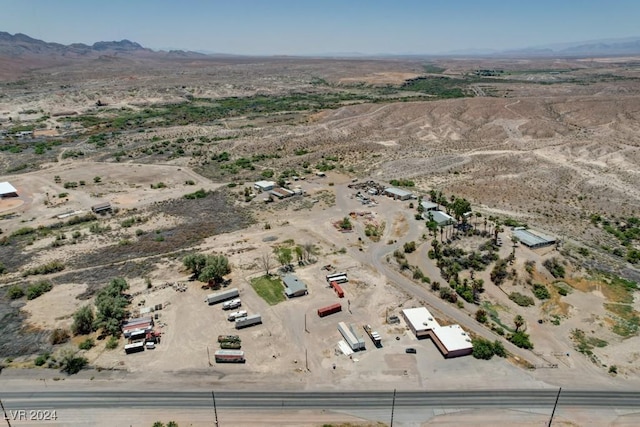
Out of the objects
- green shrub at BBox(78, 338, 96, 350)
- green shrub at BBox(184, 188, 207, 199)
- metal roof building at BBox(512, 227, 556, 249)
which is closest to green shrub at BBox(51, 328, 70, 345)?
green shrub at BBox(78, 338, 96, 350)

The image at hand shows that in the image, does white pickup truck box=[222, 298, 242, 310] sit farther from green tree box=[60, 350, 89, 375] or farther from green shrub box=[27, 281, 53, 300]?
green shrub box=[27, 281, 53, 300]

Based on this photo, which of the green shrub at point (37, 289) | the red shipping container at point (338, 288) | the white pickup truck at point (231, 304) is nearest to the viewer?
the white pickup truck at point (231, 304)

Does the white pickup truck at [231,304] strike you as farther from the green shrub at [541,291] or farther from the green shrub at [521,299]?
the green shrub at [541,291]

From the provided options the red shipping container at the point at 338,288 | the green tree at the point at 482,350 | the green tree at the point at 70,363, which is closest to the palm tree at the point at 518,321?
the green tree at the point at 482,350

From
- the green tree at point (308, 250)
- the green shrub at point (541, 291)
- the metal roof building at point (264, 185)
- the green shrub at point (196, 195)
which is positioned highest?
the metal roof building at point (264, 185)

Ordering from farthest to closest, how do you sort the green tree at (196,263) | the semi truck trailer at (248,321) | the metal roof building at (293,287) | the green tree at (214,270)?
the green tree at (196,263) < the green tree at (214,270) < the metal roof building at (293,287) < the semi truck trailer at (248,321)

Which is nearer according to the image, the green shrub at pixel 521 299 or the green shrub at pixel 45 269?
the green shrub at pixel 521 299
